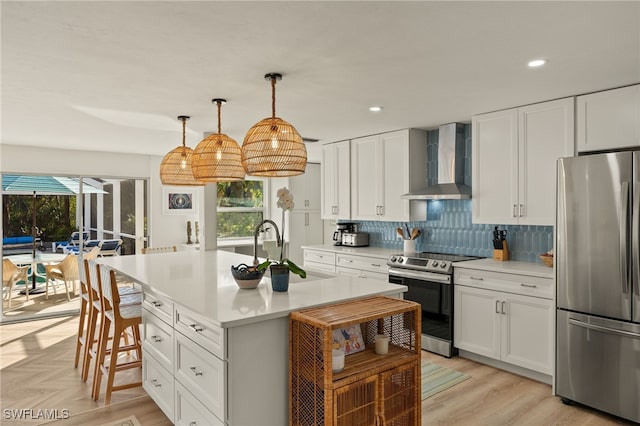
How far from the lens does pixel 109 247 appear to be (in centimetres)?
640

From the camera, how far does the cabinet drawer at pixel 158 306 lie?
8.68 ft

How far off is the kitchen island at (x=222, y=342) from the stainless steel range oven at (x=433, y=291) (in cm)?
144

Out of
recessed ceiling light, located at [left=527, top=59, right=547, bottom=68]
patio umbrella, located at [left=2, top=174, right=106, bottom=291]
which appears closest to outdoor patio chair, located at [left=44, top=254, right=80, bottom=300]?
patio umbrella, located at [left=2, top=174, right=106, bottom=291]

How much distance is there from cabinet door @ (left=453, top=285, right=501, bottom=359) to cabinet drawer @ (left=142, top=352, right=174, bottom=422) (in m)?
2.64

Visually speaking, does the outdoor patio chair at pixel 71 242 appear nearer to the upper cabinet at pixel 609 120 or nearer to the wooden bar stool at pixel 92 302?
the wooden bar stool at pixel 92 302

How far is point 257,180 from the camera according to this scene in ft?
25.4

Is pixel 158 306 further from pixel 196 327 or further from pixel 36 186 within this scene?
pixel 36 186

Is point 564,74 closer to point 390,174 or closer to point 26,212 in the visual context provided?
point 390,174

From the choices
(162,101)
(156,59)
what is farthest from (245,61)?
(162,101)

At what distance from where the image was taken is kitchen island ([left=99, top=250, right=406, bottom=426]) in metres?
2.06

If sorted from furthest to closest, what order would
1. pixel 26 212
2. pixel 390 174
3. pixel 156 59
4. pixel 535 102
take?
pixel 26 212 < pixel 390 174 < pixel 535 102 < pixel 156 59

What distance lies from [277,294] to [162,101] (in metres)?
1.96

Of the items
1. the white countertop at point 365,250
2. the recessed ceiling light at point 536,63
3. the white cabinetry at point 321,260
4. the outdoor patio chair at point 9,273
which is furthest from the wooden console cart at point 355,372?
the outdoor patio chair at point 9,273

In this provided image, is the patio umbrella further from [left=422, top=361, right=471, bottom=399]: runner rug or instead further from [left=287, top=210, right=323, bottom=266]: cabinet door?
[left=422, top=361, right=471, bottom=399]: runner rug
